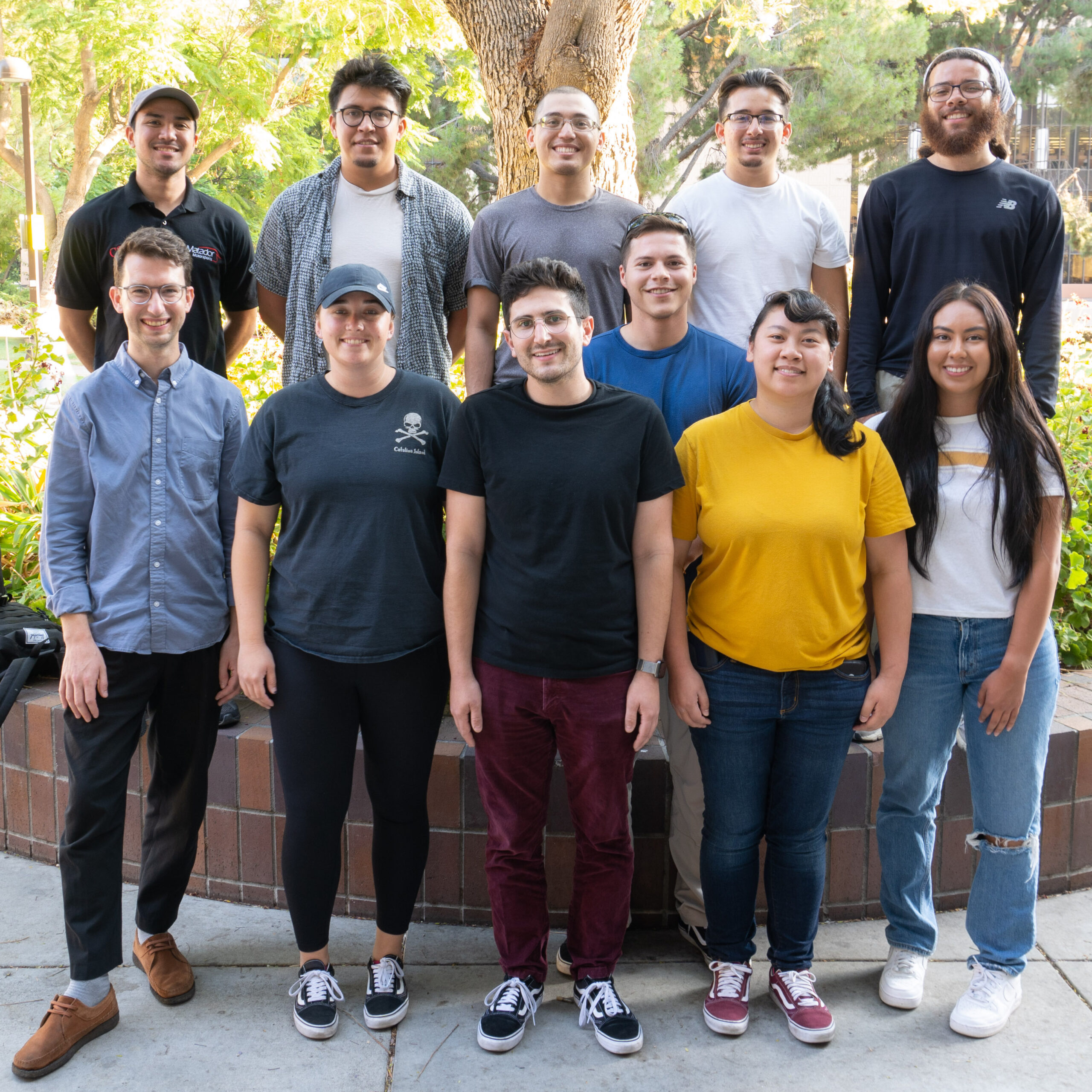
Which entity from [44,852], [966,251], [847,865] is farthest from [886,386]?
[44,852]

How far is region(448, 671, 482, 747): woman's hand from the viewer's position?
2.61m

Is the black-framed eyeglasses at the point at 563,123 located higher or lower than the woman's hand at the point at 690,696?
higher

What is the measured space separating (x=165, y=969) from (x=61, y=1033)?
0.33 meters

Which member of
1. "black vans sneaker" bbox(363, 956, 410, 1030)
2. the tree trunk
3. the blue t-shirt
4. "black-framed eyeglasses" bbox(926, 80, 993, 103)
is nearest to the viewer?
"black vans sneaker" bbox(363, 956, 410, 1030)

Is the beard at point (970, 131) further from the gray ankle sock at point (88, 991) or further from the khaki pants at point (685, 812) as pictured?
A: the gray ankle sock at point (88, 991)

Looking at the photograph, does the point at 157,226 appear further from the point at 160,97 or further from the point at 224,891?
the point at 224,891

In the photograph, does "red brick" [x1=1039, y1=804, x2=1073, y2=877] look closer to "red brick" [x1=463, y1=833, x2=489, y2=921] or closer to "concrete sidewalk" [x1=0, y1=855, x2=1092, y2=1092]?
"concrete sidewalk" [x1=0, y1=855, x2=1092, y2=1092]

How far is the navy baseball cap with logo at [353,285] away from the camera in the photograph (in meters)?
2.62

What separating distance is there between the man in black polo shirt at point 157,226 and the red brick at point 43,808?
1420 millimetres

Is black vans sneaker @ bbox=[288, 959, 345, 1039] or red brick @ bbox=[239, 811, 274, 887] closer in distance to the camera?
black vans sneaker @ bbox=[288, 959, 345, 1039]

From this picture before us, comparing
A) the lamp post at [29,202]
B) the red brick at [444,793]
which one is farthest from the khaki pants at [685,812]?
the lamp post at [29,202]

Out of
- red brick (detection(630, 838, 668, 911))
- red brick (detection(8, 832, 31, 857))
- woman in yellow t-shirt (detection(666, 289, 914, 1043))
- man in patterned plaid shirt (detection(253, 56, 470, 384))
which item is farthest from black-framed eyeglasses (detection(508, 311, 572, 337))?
red brick (detection(8, 832, 31, 857))

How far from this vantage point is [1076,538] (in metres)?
4.17

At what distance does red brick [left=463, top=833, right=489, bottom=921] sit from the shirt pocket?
1301 millimetres
